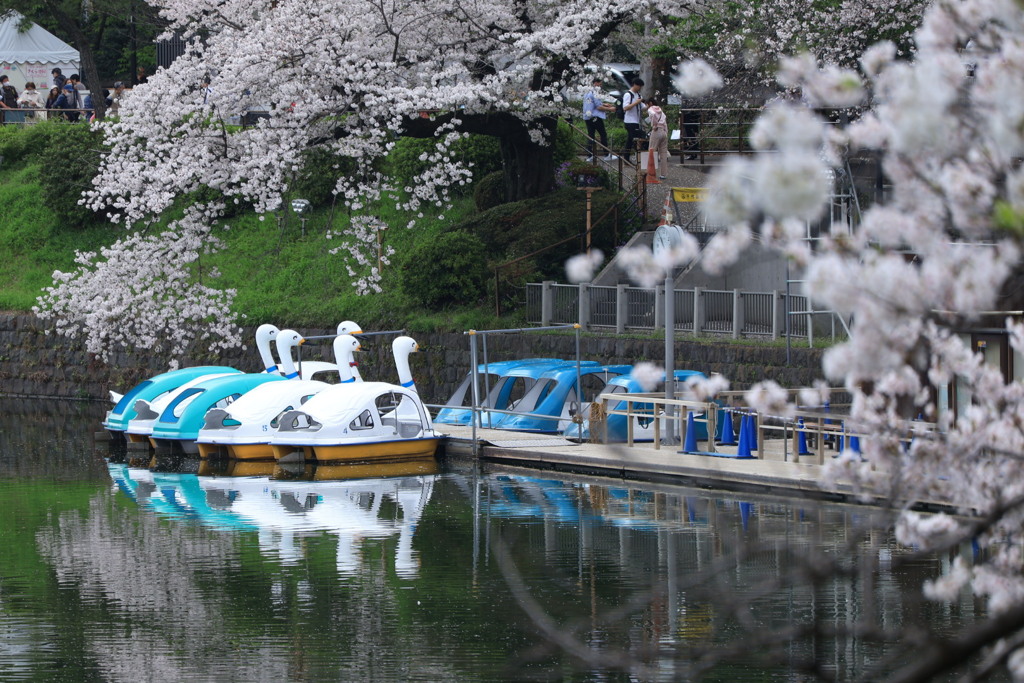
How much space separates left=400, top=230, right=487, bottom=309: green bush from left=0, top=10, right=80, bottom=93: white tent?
19.9 m

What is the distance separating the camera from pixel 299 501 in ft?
65.2

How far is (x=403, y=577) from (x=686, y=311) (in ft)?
36.5

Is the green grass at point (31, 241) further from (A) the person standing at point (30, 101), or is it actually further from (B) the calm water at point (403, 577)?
(B) the calm water at point (403, 577)

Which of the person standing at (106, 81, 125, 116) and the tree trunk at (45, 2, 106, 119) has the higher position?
the tree trunk at (45, 2, 106, 119)

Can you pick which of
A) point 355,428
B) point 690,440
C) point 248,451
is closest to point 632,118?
point 355,428

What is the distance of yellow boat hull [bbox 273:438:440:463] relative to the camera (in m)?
22.5

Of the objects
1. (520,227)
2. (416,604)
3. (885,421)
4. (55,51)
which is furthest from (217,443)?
(55,51)

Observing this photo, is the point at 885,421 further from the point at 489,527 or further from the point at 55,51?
the point at 55,51

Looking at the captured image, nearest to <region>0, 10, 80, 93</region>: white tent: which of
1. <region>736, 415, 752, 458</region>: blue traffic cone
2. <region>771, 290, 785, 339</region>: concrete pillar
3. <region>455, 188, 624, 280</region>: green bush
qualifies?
<region>455, 188, 624, 280</region>: green bush

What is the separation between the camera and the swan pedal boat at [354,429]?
2250 centimetres

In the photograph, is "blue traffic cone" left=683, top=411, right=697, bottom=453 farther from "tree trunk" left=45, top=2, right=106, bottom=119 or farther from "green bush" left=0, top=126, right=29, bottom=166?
"green bush" left=0, top=126, right=29, bottom=166

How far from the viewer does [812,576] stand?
4.39m

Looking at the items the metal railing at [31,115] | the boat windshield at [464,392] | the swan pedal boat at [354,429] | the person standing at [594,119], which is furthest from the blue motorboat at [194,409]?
the metal railing at [31,115]

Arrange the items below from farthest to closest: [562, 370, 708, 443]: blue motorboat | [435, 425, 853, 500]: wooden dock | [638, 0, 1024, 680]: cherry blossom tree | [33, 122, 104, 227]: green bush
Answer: [33, 122, 104, 227]: green bush
[562, 370, 708, 443]: blue motorboat
[435, 425, 853, 500]: wooden dock
[638, 0, 1024, 680]: cherry blossom tree
